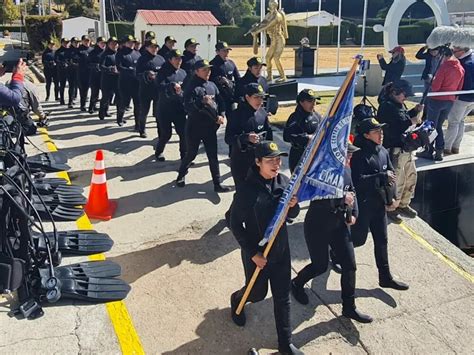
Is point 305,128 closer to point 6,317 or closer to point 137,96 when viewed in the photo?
point 6,317

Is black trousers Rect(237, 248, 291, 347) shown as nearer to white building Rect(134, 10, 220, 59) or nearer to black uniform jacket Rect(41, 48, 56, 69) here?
black uniform jacket Rect(41, 48, 56, 69)

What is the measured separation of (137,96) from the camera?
34.5 feet

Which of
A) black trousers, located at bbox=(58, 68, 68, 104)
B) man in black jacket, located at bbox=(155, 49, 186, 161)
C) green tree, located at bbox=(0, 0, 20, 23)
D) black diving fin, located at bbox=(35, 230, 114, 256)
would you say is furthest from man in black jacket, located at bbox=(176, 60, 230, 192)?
green tree, located at bbox=(0, 0, 20, 23)

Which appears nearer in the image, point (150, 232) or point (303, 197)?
point (303, 197)

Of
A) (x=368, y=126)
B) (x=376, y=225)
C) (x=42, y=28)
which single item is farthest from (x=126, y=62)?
(x=42, y=28)

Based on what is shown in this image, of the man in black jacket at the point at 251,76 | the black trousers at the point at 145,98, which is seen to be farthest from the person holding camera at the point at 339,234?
the black trousers at the point at 145,98

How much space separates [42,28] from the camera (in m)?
27.7

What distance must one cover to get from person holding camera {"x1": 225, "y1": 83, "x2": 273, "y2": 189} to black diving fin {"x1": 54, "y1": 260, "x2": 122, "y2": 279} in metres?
1.62

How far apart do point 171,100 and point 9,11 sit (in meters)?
47.1

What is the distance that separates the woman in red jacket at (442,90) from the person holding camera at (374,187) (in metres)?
4.21

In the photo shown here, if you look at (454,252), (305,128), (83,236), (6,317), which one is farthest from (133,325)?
(454,252)

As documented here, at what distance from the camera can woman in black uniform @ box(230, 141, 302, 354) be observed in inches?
146

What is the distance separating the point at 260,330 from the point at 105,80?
8.37m

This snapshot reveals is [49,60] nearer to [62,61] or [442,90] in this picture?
[62,61]
